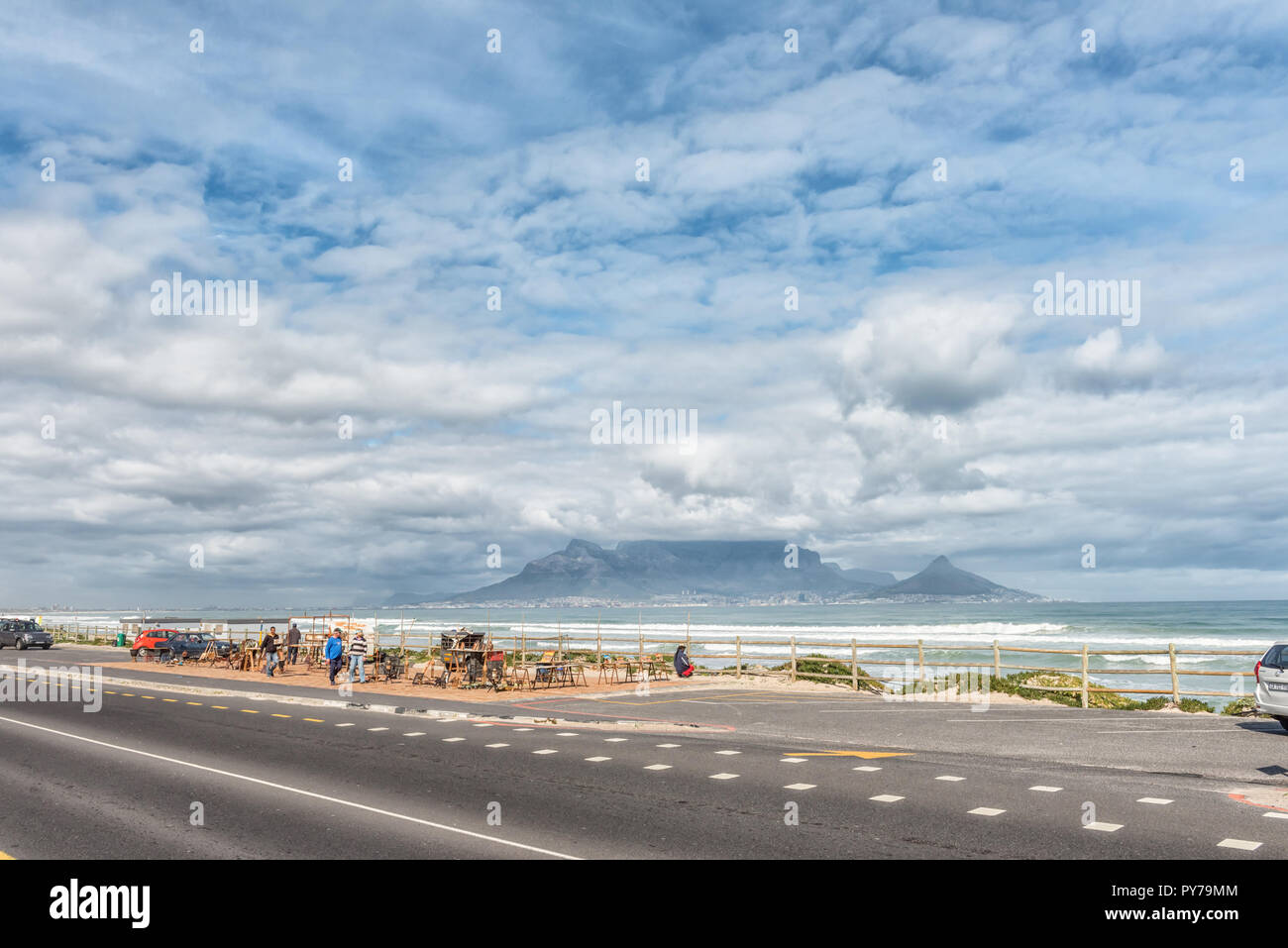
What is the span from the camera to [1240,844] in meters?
8.30

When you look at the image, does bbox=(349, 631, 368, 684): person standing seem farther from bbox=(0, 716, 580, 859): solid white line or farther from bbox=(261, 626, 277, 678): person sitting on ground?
bbox=(0, 716, 580, 859): solid white line

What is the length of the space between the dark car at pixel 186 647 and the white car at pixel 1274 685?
39.1m

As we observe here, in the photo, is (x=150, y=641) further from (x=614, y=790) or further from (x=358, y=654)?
(x=614, y=790)

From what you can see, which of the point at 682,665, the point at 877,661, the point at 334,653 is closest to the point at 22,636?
the point at 334,653

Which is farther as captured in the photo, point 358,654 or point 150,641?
point 150,641

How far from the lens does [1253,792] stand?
10.9 metres

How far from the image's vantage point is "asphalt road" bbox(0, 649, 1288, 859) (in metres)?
8.39

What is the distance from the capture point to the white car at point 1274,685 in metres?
16.5

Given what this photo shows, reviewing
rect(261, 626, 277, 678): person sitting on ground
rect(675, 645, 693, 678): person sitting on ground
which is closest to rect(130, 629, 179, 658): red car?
rect(261, 626, 277, 678): person sitting on ground

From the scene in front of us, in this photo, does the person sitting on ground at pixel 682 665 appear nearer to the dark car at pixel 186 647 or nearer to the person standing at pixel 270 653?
the person standing at pixel 270 653

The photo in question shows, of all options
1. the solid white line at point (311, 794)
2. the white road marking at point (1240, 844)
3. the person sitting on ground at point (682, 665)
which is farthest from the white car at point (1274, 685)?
the person sitting on ground at point (682, 665)

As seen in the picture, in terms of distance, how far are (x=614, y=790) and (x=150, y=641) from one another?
43.2 meters
